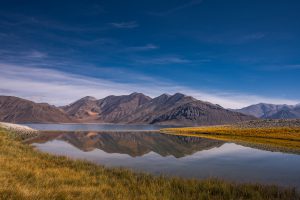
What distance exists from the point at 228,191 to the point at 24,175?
29.1 ft

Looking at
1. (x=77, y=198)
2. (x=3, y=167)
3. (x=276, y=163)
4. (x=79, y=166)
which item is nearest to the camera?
(x=77, y=198)

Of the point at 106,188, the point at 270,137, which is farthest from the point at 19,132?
the point at 106,188

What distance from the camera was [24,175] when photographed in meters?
14.2

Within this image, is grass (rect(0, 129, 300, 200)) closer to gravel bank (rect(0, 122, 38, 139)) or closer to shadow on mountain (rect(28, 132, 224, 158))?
shadow on mountain (rect(28, 132, 224, 158))

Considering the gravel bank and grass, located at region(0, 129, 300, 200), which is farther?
the gravel bank

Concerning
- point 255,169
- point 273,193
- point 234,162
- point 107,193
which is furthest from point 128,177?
point 234,162

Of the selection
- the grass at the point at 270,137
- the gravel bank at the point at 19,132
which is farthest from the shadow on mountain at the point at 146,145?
the grass at the point at 270,137

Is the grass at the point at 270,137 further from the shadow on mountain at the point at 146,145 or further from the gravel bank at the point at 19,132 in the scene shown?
the gravel bank at the point at 19,132

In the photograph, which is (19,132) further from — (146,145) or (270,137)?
(270,137)

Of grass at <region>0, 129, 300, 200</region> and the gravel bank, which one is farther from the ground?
the gravel bank

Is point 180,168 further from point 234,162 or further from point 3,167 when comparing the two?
point 3,167

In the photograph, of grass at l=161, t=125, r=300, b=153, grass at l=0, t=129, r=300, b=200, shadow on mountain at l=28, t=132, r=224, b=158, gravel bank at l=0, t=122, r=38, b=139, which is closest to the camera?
grass at l=0, t=129, r=300, b=200

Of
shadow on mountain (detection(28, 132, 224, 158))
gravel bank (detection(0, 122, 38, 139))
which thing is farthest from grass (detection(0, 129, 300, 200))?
gravel bank (detection(0, 122, 38, 139))

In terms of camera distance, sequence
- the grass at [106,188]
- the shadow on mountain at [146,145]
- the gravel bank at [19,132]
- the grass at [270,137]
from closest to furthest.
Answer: the grass at [106,188] → the shadow on mountain at [146,145] → the grass at [270,137] → the gravel bank at [19,132]
